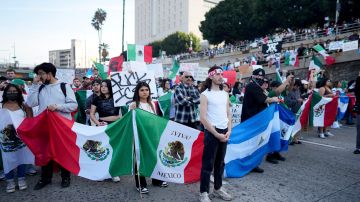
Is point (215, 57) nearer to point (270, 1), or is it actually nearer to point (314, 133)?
point (270, 1)

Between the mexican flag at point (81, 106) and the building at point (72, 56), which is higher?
the building at point (72, 56)

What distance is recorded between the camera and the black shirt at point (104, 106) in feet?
17.3

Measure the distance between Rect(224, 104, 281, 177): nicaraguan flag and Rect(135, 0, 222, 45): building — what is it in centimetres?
9378

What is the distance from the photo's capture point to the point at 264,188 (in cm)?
488

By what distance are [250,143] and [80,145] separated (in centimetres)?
298

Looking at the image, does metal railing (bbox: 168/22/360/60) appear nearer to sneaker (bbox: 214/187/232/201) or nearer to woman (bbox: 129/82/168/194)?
woman (bbox: 129/82/168/194)

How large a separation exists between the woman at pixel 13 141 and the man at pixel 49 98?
214mm

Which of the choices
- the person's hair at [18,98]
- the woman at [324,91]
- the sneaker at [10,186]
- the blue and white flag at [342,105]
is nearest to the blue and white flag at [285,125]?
the woman at [324,91]

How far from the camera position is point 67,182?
16.1ft

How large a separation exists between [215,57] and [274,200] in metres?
45.8

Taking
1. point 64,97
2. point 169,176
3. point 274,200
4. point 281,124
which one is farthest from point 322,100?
point 64,97

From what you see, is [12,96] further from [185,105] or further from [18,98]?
[185,105]

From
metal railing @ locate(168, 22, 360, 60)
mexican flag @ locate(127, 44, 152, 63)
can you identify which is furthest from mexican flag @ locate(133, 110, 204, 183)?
metal railing @ locate(168, 22, 360, 60)

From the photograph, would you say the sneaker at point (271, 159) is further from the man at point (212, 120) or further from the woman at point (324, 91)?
the woman at point (324, 91)
